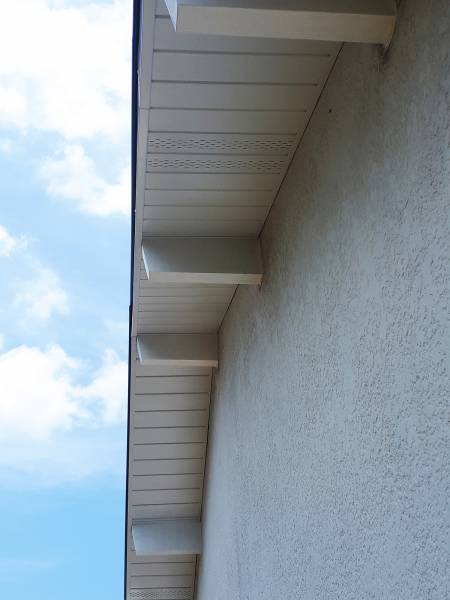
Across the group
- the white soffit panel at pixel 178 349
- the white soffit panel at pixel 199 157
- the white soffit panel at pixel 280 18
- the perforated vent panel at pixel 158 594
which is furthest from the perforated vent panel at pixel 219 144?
the perforated vent panel at pixel 158 594

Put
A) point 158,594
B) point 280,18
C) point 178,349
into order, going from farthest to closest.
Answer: point 158,594
point 178,349
point 280,18

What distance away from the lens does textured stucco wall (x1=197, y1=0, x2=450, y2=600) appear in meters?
1.30

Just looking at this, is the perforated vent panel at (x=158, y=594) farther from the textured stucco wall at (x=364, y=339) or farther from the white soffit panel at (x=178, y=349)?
the textured stucco wall at (x=364, y=339)

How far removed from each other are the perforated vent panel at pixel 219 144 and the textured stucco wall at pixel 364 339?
0.07 meters

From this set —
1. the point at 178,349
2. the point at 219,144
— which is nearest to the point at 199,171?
the point at 219,144

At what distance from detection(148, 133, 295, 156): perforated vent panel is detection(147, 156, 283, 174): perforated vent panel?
4 centimetres

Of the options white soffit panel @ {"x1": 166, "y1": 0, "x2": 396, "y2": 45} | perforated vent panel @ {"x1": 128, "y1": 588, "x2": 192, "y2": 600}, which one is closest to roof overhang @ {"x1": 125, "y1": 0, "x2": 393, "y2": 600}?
white soffit panel @ {"x1": 166, "y1": 0, "x2": 396, "y2": 45}

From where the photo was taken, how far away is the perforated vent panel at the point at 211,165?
245 centimetres

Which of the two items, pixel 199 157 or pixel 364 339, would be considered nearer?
pixel 364 339

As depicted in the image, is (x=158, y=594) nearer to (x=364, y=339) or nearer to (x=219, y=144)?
(x=219, y=144)

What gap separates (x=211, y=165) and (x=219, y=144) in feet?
0.42

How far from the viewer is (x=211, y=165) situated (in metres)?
2.48

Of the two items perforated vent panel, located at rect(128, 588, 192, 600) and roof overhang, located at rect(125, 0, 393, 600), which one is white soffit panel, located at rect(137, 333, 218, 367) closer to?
roof overhang, located at rect(125, 0, 393, 600)

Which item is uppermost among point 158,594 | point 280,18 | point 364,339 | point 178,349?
point 178,349
